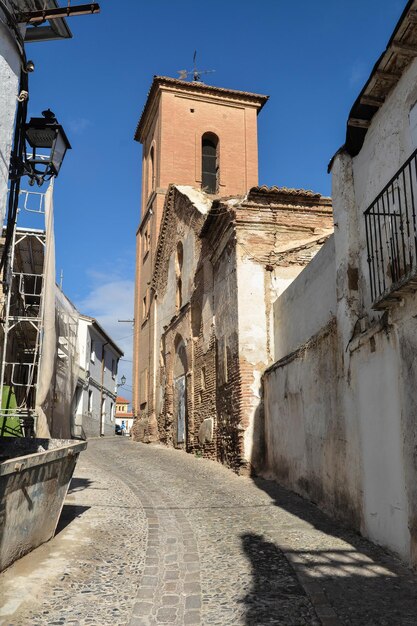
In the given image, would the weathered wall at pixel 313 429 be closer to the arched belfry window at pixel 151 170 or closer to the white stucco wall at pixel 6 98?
the white stucco wall at pixel 6 98

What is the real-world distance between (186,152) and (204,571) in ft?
79.8

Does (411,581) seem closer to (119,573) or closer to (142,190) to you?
(119,573)

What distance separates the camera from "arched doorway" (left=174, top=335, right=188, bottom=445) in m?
17.5

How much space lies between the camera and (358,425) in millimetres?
6492

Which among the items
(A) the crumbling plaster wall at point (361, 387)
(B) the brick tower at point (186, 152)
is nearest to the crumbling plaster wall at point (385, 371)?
(A) the crumbling plaster wall at point (361, 387)

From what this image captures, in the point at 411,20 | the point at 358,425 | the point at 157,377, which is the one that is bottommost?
the point at 358,425

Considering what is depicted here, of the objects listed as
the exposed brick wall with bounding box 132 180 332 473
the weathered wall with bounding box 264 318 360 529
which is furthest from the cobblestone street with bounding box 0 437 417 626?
the exposed brick wall with bounding box 132 180 332 473

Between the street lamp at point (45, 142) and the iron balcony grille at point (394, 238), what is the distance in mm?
3617

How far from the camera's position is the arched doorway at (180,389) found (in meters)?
17.5

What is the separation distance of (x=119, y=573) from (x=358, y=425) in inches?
124

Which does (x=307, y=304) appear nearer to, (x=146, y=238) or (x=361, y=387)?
(x=361, y=387)

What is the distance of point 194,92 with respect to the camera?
27969mm

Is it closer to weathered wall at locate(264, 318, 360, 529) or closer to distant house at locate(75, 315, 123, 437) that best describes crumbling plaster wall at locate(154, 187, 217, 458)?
weathered wall at locate(264, 318, 360, 529)

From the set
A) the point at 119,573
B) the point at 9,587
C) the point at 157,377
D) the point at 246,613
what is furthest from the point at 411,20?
the point at 157,377
